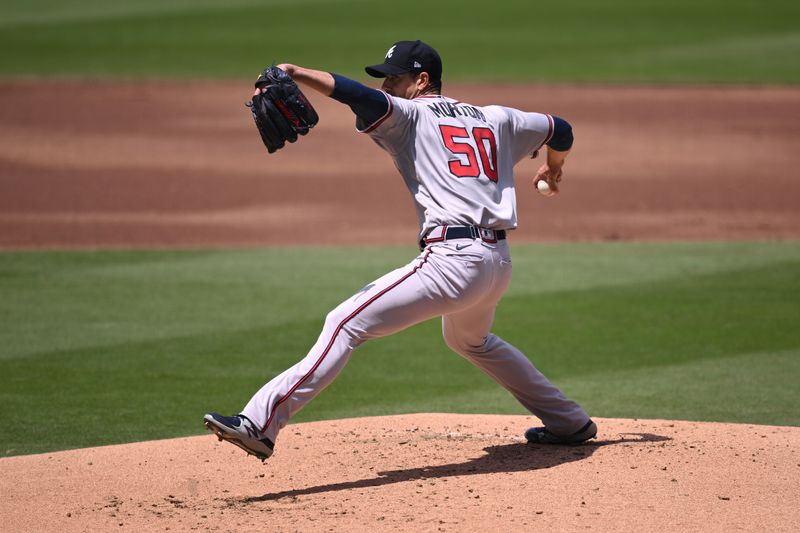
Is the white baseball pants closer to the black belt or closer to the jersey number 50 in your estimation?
the black belt

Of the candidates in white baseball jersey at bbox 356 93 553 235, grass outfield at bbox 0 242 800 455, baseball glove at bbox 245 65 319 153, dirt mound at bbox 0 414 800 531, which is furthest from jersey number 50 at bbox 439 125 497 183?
grass outfield at bbox 0 242 800 455

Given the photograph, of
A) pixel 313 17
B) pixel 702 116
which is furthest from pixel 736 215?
pixel 313 17

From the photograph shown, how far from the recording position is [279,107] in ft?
14.8

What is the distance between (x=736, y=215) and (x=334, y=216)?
4.63m

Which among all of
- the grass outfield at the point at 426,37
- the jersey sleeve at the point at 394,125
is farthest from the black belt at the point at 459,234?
the grass outfield at the point at 426,37

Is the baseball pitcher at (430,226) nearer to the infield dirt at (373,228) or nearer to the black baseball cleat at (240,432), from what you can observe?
the black baseball cleat at (240,432)

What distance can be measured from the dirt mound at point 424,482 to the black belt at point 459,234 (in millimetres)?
976

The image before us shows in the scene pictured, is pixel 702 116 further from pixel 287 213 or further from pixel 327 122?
pixel 287 213

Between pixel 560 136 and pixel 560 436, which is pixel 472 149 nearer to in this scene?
pixel 560 136

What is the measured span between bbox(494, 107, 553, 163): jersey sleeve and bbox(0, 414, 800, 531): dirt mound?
1361 mm

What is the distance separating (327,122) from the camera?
760 inches

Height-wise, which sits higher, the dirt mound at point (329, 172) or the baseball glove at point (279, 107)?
the dirt mound at point (329, 172)

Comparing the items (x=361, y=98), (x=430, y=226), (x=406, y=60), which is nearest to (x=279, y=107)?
(x=361, y=98)

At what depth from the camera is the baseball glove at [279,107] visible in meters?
4.49
